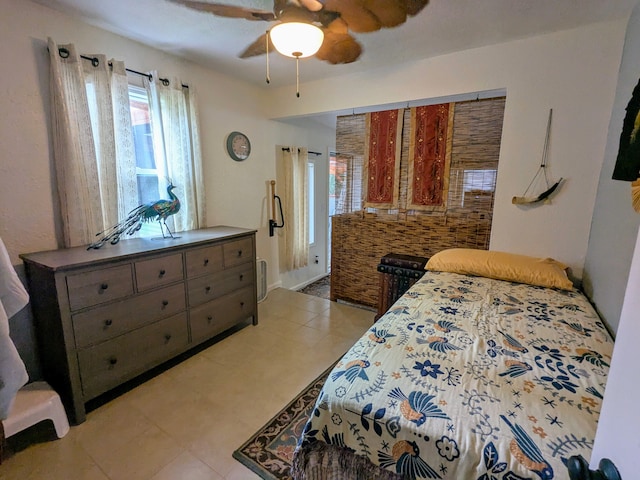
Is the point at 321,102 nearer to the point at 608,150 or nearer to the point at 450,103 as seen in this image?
the point at 450,103

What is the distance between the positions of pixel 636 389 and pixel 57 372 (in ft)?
8.34

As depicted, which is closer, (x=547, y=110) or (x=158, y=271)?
(x=158, y=271)

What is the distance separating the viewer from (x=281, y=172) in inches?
160

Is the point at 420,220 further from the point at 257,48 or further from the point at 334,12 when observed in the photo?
the point at 257,48

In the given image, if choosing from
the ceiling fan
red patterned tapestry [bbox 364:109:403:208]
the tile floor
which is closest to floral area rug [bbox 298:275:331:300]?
the tile floor

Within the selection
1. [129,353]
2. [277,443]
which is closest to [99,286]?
[129,353]

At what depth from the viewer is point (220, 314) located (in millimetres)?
2611

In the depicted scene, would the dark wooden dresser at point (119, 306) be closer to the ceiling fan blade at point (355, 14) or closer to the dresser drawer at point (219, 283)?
the dresser drawer at point (219, 283)

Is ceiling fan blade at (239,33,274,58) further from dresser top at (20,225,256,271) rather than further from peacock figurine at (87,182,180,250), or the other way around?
dresser top at (20,225,256,271)

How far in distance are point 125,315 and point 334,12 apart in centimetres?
232

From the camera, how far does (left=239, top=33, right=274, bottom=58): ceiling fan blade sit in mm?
2241

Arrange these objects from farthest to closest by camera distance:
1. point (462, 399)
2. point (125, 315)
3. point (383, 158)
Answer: point (383, 158)
point (125, 315)
point (462, 399)

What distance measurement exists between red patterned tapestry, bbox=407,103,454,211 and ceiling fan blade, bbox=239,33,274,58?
4.98 feet

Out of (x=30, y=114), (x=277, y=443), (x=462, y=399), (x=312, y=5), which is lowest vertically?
(x=277, y=443)
